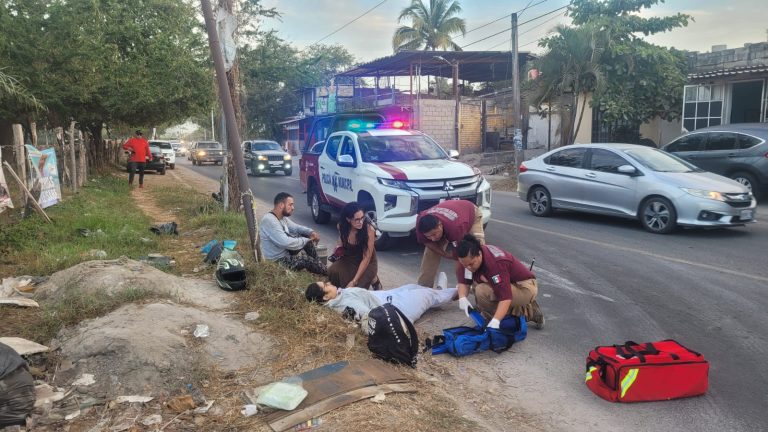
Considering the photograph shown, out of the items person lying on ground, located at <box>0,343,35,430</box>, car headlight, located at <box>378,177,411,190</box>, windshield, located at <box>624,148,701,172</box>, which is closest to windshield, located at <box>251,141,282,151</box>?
car headlight, located at <box>378,177,411,190</box>

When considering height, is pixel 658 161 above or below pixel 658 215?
above

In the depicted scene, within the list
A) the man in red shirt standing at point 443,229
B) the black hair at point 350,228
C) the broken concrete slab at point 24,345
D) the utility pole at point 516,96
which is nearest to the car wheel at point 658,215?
the man in red shirt standing at point 443,229

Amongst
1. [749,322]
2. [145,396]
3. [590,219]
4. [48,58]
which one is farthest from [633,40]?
[145,396]

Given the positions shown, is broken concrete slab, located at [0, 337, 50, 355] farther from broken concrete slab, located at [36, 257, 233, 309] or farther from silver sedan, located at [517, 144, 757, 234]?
silver sedan, located at [517, 144, 757, 234]

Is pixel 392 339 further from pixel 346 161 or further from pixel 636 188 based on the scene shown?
pixel 636 188

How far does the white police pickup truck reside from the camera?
8.02 m

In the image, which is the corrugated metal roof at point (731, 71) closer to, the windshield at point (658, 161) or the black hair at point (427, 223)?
the windshield at point (658, 161)

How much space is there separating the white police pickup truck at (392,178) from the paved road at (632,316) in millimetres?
654

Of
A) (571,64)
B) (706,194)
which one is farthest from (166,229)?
(571,64)

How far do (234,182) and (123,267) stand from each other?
5.22m

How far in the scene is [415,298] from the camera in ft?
17.8

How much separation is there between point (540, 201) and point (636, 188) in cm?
224

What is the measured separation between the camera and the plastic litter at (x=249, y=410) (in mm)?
3332

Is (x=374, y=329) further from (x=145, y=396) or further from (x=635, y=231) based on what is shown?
(x=635, y=231)
